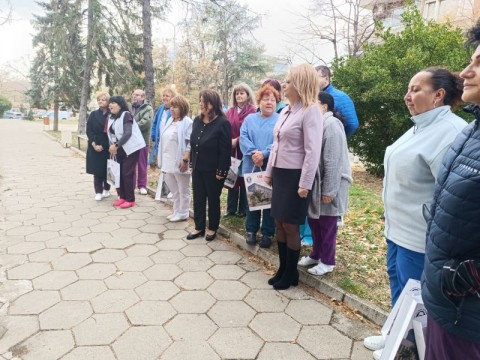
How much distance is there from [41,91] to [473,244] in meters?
27.8

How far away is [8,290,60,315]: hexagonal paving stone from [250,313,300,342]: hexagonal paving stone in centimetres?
172

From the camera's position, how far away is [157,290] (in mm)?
3168

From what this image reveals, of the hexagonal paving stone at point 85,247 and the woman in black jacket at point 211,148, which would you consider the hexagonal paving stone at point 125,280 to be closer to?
the hexagonal paving stone at point 85,247

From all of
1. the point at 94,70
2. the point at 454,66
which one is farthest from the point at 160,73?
the point at 454,66

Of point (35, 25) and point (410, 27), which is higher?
point (35, 25)

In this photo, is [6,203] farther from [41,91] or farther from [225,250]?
[41,91]

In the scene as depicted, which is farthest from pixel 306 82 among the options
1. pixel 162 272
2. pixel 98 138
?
pixel 98 138

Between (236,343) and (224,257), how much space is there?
1.46 m

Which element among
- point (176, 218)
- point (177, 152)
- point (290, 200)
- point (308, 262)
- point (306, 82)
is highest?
point (306, 82)

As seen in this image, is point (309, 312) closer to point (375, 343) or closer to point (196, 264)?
point (375, 343)

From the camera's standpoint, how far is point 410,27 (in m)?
8.32

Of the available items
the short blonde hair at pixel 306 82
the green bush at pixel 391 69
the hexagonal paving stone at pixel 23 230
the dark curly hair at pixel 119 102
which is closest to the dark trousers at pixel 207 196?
the short blonde hair at pixel 306 82

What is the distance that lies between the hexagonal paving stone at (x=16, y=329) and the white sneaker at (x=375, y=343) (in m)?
2.41

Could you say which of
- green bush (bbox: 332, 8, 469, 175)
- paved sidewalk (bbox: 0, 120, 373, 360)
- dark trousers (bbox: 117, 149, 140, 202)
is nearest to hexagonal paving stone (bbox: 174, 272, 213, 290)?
paved sidewalk (bbox: 0, 120, 373, 360)
